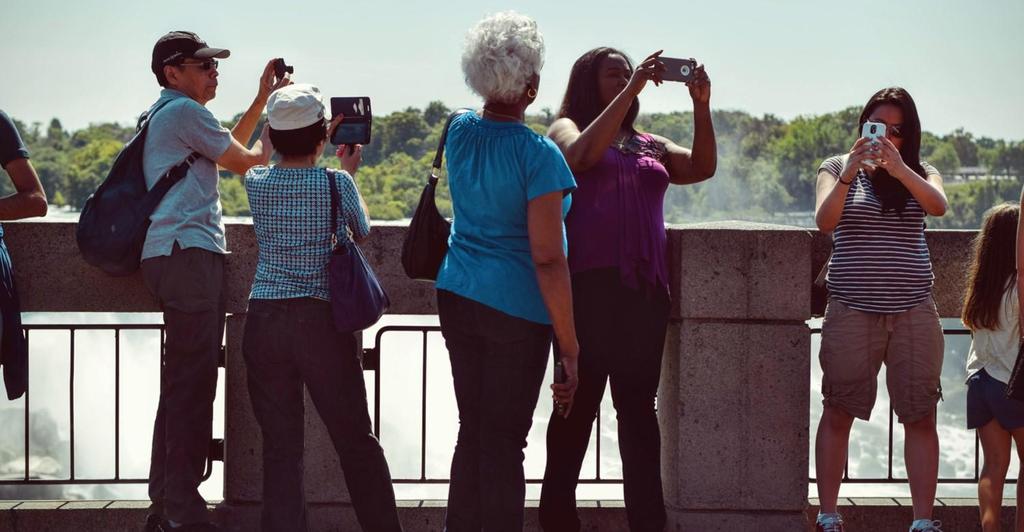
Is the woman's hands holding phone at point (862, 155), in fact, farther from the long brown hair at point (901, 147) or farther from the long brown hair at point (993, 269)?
the long brown hair at point (993, 269)

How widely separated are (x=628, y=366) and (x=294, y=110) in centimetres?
148

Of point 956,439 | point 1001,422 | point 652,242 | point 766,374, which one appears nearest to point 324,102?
point 652,242

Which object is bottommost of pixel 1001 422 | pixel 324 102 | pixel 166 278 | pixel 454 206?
pixel 1001 422

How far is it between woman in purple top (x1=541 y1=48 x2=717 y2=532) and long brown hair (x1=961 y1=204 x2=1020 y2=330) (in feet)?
4.51

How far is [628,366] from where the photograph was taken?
432 centimetres

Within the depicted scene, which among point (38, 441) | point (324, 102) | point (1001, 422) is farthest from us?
point (38, 441)

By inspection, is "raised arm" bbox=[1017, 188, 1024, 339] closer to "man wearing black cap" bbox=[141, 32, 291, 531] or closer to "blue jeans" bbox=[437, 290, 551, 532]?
"blue jeans" bbox=[437, 290, 551, 532]

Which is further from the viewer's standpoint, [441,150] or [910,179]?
[910,179]

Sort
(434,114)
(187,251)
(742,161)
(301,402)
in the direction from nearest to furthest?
(301,402) → (187,251) → (434,114) → (742,161)

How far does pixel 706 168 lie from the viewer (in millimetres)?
4473

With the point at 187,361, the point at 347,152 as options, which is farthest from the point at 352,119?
the point at 187,361

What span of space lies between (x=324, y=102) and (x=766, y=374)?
232 cm

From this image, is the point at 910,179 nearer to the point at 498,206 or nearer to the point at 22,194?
the point at 498,206

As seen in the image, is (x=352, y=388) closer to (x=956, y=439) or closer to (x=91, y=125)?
(x=956, y=439)
